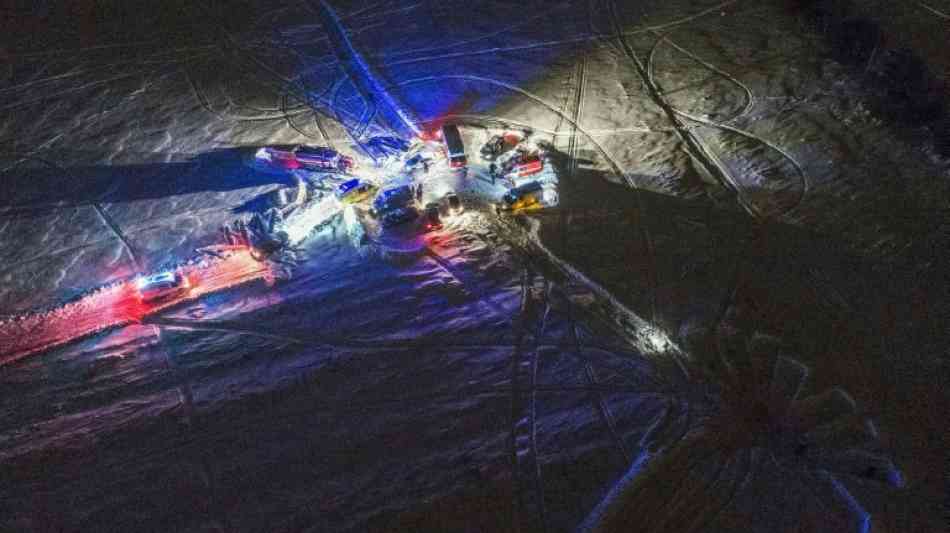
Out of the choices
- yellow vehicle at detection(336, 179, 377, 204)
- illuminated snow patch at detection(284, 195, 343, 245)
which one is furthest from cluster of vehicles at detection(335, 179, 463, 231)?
illuminated snow patch at detection(284, 195, 343, 245)

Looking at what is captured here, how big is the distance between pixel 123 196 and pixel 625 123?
26.4 ft

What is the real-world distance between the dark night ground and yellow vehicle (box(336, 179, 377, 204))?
0.62 meters

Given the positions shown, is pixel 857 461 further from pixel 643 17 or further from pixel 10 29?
pixel 10 29

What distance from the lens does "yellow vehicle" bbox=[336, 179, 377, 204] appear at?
884cm

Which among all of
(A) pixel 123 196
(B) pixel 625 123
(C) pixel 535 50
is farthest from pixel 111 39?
(B) pixel 625 123

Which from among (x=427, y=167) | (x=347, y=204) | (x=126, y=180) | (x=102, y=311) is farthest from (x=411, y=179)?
(x=126, y=180)

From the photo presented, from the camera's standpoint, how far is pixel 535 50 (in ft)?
38.7

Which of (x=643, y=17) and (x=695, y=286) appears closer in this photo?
(x=695, y=286)

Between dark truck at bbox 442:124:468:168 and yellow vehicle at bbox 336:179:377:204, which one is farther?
dark truck at bbox 442:124:468:168

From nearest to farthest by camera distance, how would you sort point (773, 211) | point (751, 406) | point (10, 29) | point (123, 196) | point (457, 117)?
point (751, 406) < point (773, 211) < point (123, 196) < point (457, 117) < point (10, 29)

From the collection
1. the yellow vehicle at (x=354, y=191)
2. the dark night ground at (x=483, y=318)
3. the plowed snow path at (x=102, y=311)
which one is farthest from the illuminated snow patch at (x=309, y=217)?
the plowed snow path at (x=102, y=311)

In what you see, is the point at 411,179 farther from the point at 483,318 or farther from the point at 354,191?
the point at 483,318

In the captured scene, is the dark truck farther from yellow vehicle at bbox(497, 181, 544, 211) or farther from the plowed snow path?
the plowed snow path

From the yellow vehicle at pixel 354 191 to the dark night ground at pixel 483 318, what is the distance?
0.62 meters
